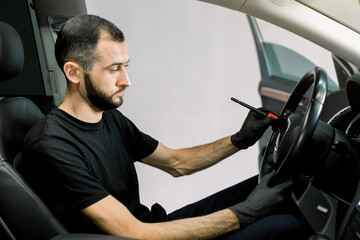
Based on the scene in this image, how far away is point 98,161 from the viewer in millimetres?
1193

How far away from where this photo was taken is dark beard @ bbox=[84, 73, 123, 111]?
1.17 meters

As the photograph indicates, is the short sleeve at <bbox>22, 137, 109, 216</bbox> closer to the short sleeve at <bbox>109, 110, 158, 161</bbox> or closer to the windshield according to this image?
the short sleeve at <bbox>109, 110, 158, 161</bbox>

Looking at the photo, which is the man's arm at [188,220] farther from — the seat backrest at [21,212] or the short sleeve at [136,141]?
the short sleeve at [136,141]

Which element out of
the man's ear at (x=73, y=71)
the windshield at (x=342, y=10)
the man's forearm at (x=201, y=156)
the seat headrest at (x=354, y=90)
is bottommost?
the man's forearm at (x=201, y=156)

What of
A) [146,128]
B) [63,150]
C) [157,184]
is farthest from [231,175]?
[63,150]

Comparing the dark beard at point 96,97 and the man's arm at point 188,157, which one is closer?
the dark beard at point 96,97

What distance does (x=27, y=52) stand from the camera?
1.69 meters

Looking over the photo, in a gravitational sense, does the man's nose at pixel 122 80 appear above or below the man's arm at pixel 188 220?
above

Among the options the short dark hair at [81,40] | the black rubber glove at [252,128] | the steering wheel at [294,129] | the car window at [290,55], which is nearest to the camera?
the steering wheel at [294,129]

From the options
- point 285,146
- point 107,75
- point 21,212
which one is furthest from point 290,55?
point 21,212

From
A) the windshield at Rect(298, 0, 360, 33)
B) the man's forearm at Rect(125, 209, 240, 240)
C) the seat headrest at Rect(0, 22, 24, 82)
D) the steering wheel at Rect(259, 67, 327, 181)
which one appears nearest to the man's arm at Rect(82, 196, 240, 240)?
the man's forearm at Rect(125, 209, 240, 240)

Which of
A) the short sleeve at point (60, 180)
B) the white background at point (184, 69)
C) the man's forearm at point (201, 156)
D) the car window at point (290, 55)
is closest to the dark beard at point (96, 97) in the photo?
the short sleeve at point (60, 180)

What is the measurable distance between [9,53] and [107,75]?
279 mm

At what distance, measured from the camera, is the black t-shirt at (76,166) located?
1044mm
